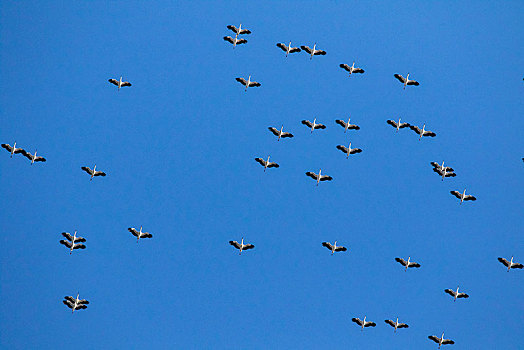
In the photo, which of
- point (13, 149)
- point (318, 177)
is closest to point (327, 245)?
point (318, 177)

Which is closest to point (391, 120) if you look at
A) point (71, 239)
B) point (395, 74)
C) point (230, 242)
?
point (395, 74)

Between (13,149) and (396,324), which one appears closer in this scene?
(396,324)

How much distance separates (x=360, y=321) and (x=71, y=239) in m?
39.4

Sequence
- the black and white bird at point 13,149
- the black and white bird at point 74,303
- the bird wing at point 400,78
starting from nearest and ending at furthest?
the black and white bird at point 74,303, the black and white bird at point 13,149, the bird wing at point 400,78

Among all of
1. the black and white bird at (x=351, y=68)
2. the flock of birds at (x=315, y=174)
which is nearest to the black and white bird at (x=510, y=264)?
the flock of birds at (x=315, y=174)

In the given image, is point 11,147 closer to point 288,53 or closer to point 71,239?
point 71,239

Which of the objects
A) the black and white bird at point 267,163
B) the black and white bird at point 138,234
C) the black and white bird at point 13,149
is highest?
the black and white bird at point 267,163

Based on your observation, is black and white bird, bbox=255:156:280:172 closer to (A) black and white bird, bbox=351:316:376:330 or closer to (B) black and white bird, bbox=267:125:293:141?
(B) black and white bird, bbox=267:125:293:141

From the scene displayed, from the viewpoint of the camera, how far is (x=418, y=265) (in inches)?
6722

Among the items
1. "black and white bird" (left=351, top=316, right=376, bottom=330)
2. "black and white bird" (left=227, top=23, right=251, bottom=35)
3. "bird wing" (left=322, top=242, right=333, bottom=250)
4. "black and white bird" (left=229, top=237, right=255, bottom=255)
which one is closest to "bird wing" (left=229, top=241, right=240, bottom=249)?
"black and white bird" (left=229, top=237, right=255, bottom=255)

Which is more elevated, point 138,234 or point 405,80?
point 405,80

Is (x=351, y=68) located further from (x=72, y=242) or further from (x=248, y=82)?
(x=72, y=242)

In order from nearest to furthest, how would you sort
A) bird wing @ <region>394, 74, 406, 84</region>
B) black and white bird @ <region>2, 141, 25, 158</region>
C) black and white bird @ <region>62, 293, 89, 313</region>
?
black and white bird @ <region>62, 293, 89, 313</region> → black and white bird @ <region>2, 141, 25, 158</region> → bird wing @ <region>394, 74, 406, 84</region>

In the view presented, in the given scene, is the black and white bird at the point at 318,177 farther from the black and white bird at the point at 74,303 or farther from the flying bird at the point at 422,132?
the black and white bird at the point at 74,303
